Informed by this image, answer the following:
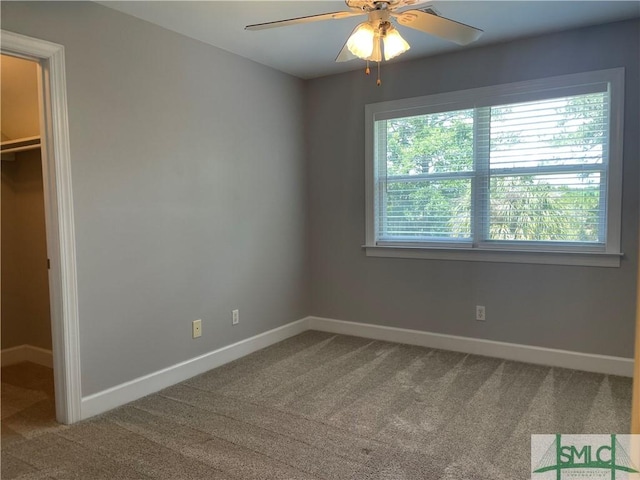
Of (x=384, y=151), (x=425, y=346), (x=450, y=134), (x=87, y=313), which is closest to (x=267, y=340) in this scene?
(x=425, y=346)

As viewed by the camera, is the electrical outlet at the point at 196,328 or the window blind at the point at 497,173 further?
the electrical outlet at the point at 196,328

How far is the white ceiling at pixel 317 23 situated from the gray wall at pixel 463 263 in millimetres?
193

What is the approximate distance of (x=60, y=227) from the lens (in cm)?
257

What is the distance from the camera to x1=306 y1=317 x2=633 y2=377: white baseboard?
3297 millimetres

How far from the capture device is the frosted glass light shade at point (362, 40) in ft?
6.60

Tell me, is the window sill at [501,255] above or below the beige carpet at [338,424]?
above

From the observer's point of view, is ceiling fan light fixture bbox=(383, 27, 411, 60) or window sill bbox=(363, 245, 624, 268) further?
window sill bbox=(363, 245, 624, 268)

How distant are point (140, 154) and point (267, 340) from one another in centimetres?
194

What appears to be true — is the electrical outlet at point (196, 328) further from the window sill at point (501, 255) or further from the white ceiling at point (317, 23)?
the white ceiling at point (317, 23)

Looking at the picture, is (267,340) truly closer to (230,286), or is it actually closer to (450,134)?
(230,286)

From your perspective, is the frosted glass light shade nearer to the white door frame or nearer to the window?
the white door frame

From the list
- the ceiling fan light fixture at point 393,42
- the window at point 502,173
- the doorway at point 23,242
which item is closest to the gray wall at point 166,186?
the doorway at point 23,242

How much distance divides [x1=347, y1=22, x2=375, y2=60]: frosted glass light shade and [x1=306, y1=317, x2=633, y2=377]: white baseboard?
A: 260 cm

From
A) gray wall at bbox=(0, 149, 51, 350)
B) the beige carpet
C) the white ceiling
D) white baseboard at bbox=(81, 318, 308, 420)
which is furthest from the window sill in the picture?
gray wall at bbox=(0, 149, 51, 350)
